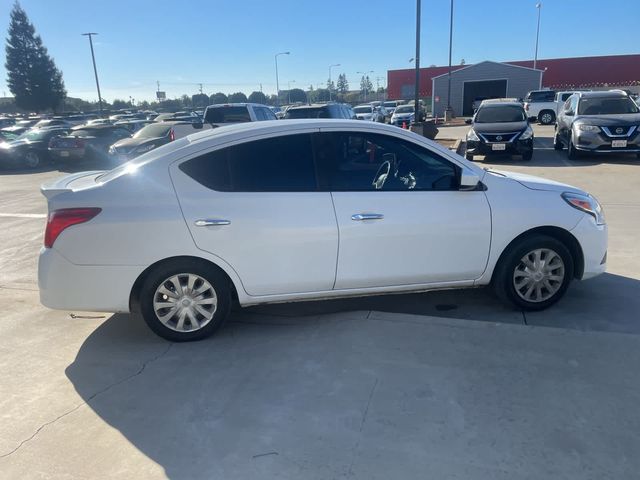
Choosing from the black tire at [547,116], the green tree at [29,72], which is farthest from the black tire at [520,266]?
the green tree at [29,72]

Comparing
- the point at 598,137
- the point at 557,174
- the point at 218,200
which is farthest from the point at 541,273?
the point at 598,137

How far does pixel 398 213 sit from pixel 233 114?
1033 centimetres

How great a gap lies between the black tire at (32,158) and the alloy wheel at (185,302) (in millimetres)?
17707

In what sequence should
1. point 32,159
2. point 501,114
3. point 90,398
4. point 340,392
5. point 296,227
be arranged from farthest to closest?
point 32,159 < point 501,114 < point 296,227 < point 90,398 < point 340,392

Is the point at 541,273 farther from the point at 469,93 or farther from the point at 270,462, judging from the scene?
the point at 469,93

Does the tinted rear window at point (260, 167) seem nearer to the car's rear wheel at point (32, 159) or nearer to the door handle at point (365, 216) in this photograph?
the door handle at point (365, 216)

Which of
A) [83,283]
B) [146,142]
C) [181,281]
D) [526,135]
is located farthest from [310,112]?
[83,283]

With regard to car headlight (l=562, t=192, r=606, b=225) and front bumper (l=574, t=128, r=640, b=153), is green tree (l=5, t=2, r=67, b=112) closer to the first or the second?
front bumper (l=574, t=128, r=640, b=153)

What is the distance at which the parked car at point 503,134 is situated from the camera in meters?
13.7

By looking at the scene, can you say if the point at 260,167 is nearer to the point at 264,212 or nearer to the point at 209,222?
the point at 264,212

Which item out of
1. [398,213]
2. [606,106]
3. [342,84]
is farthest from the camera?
[342,84]

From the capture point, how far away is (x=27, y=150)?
18172mm

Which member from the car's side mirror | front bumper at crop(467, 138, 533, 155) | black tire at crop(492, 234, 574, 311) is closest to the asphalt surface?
black tire at crop(492, 234, 574, 311)

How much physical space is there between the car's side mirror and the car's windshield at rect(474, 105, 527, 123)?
11.7 m
